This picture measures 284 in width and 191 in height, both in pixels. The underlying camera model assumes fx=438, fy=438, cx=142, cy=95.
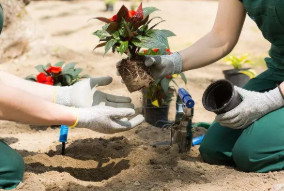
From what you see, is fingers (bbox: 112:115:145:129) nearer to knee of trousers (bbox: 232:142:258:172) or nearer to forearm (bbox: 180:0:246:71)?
forearm (bbox: 180:0:246:71)

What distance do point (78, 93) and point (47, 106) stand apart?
0.52 meters

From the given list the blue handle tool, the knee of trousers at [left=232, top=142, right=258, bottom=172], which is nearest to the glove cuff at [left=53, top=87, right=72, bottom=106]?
the blue handle tool

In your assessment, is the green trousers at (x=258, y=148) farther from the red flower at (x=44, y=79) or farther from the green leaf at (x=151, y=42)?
the red flower at (x=44, y=79)

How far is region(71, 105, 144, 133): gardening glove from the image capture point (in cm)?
235

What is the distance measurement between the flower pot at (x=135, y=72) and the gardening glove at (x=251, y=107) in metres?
0.49

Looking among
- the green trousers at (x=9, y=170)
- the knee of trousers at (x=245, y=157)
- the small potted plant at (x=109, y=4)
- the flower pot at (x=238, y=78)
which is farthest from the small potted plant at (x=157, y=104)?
the small potted plant at (x=109, y=4)

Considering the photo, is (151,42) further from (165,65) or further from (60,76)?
(60,76)

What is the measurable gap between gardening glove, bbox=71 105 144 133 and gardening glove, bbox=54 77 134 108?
0.92 feet

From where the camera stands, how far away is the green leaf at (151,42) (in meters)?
2.38

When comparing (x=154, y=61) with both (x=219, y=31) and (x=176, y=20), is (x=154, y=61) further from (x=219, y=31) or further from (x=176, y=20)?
(x=176, y=20)

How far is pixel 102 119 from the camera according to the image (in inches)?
94.6

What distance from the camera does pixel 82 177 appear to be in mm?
2635

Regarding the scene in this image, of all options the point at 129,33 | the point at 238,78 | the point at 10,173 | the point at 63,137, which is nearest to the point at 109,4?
the point at 238,78

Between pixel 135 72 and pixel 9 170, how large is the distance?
0.88 m
